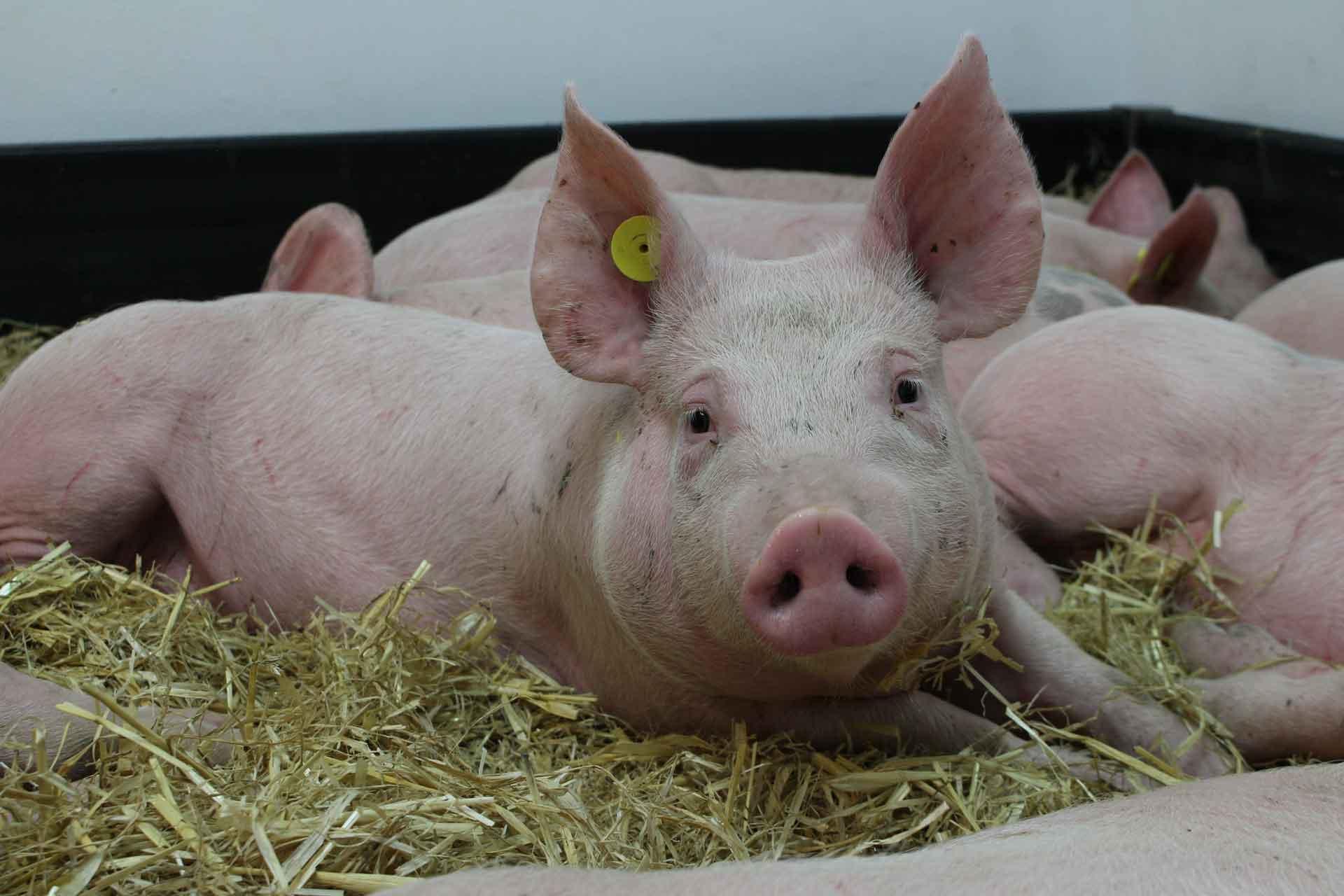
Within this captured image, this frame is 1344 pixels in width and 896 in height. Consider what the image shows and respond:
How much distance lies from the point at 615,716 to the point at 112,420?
1354 millimetres

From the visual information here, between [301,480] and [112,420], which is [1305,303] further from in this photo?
[112,420]

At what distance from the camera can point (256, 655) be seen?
2703 mm

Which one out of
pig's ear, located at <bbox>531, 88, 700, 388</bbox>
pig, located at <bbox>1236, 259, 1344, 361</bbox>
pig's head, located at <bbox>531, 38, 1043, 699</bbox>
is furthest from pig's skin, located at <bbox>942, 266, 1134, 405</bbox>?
pig's ear, located at <bbox>531, 88, 700, 388</bbox>

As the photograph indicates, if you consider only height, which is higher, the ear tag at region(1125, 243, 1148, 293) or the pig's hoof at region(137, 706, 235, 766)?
the ear tag at region(1125, 243, 1148, 293)

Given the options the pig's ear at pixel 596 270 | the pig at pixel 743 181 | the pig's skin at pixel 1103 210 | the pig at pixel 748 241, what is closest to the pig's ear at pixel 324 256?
the pig at pixel 748 241

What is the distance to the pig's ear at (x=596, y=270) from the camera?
2.24 meters

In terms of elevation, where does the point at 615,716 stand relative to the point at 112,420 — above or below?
below

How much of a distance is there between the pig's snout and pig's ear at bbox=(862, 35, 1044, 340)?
0.66 metres

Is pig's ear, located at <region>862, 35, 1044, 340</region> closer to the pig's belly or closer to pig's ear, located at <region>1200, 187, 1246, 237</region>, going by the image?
the pig's belly

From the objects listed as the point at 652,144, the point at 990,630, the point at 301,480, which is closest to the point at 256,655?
the point at 301,480

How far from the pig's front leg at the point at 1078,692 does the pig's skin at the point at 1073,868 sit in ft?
2.23

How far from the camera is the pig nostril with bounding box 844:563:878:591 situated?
5.84 feet

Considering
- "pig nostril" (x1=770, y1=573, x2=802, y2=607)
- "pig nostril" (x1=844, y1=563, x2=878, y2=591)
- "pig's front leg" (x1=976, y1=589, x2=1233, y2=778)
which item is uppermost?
"pig nostril" (x1=844, y1=563, x2=878, y2=591)

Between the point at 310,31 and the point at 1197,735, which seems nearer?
the point at 1197,735
